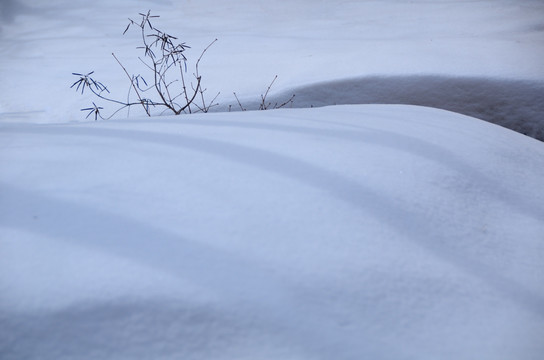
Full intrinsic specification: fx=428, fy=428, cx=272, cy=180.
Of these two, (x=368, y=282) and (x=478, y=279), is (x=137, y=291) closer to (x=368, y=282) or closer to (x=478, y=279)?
(x=368, y=282)

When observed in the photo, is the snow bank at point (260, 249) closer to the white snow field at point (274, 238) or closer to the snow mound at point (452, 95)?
the white snow field at point (274, 238)

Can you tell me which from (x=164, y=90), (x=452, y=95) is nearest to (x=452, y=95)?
(x=452, y=95)

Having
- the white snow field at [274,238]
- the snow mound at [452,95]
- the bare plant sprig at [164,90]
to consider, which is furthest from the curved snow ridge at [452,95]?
the white snow field at [274,238]

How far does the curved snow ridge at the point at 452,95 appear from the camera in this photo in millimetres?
1964

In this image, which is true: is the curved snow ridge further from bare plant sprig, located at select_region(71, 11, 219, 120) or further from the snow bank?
the snow bank

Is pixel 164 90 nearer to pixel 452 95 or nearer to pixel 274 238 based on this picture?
pixel 452 95

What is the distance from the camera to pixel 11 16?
16.9 feet

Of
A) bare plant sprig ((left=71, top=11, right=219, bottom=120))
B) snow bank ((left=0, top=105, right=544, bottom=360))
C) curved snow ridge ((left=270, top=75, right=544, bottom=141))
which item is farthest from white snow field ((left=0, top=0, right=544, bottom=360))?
bare plant sprig ((left=71, top=11, right=219, bottom=120))

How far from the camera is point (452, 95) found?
2.07m

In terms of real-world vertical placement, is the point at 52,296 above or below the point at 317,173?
below

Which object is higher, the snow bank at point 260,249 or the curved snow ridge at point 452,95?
the curved snow ridge at point 452,95

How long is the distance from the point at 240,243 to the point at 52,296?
29 cm

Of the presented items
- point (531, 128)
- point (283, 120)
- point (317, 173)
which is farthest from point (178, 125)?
point (531, 128)

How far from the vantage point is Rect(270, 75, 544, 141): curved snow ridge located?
1.96m
